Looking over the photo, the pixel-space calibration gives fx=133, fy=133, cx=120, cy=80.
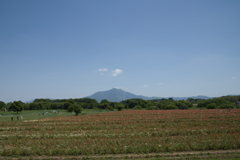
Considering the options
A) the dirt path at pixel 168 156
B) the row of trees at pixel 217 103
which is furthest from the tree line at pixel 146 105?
the dirt path at pixel 168 156

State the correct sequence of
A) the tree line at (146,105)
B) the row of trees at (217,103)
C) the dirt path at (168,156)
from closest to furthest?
the dirt path at (168,156) → the row of trees at (217,103) → the tree line at (146,105)

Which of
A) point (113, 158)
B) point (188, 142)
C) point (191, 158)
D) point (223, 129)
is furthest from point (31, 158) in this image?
point (223, 129)

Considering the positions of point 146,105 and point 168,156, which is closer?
point 168,156

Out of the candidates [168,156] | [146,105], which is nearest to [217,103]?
[146,105]

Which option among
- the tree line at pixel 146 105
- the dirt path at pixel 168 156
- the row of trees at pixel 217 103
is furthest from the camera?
the tree line at pixel 146 105

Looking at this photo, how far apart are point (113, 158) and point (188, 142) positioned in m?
7.64

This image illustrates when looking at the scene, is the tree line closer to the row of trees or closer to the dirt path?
the row of trees

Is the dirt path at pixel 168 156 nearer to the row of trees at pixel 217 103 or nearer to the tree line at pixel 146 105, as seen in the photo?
the tree line at pixel 146 105

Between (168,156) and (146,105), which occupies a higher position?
(168,156)

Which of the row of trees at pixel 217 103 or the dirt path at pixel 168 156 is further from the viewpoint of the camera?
the row of trees at pixel 217 103

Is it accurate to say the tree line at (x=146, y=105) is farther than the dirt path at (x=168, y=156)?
Yes

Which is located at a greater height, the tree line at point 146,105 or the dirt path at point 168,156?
the dirt path at point 168,156

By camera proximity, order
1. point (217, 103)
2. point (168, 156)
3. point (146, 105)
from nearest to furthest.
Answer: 1. point (168, 156)
2. point (217, 103)
3. point (146, 105)

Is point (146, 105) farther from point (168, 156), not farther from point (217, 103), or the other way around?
point (168, 156)
